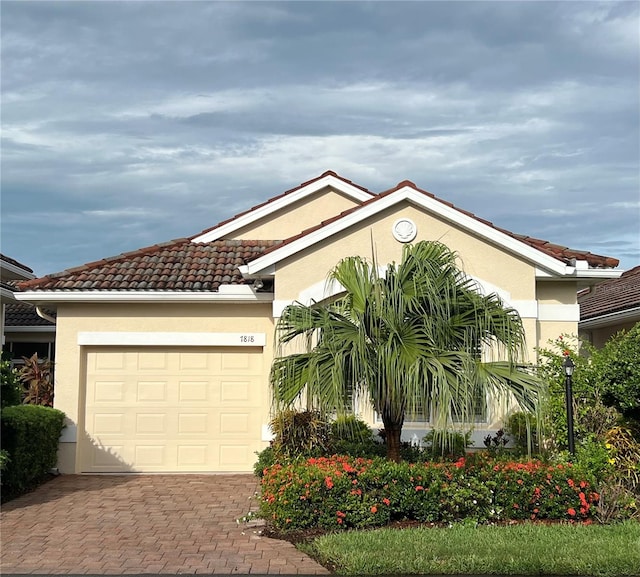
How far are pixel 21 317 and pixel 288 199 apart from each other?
337 inches

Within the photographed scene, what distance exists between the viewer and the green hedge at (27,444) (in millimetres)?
11617

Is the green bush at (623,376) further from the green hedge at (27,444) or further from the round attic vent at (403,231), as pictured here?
the green hedge at (27,444)

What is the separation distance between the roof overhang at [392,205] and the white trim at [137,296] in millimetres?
766

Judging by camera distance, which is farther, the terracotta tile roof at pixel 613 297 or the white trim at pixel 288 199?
the white trim at pixel 288 199

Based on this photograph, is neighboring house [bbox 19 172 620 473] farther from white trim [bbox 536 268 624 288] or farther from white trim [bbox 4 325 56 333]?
white trim [bbox 4 325 56 333]

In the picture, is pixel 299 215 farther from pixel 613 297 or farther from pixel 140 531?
pixel 140 531

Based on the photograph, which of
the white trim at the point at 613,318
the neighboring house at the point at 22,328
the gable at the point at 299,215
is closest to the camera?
the white trim at the point at 613,318

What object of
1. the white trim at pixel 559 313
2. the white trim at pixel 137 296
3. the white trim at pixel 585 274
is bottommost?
the white trim at pixel 559 313

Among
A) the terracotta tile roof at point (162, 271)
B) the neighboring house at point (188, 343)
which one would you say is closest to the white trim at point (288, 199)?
the terracotta tile roof at point (162, 271)

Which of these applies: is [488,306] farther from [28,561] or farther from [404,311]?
→ [28,561]

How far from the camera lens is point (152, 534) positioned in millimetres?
9445

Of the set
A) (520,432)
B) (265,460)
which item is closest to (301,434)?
(265,460)

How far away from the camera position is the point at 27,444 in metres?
12.1

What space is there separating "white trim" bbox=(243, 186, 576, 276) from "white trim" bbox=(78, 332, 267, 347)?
155 centimetres
